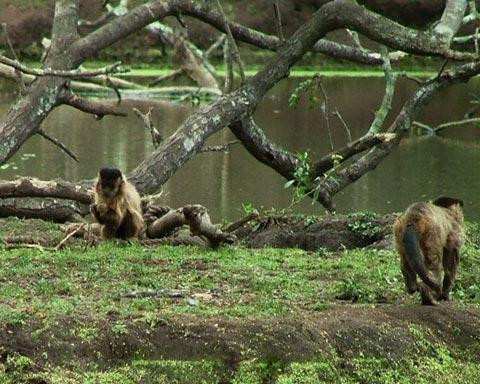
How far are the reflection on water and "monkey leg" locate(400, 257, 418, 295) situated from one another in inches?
289

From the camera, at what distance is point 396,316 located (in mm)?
8000

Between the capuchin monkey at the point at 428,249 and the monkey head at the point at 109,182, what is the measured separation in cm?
300

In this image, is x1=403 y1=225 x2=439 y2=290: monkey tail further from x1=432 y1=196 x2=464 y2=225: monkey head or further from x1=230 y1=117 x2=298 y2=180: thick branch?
x1=230 y1=117 x2=298 y2=180: thick branch

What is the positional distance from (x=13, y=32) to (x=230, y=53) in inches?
981

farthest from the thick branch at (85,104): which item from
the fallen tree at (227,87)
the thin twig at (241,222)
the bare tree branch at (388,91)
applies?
the bare tree branch at (388,91)

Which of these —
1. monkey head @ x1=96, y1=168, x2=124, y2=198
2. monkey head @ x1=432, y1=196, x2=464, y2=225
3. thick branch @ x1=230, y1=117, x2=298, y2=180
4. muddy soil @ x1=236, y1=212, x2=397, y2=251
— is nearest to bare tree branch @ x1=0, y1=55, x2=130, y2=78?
monkey head @ x1=96, y1=168, x2=124, y2=198

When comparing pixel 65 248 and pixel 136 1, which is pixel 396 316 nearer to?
pixel 65 248

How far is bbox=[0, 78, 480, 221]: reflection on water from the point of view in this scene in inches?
703

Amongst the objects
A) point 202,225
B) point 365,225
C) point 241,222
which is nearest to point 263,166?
point 365,225

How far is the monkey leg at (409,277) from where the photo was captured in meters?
8.30

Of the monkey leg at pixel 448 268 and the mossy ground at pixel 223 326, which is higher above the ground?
the monkey leg at pixel 448 268

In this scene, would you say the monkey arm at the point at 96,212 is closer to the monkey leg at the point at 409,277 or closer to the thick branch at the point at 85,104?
the thick branch at the point at 85,104

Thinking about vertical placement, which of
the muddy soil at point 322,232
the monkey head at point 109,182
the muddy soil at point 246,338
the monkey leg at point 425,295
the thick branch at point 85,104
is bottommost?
the muddy soil at point 246,338

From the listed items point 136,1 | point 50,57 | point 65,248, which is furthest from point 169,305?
point 136,1
